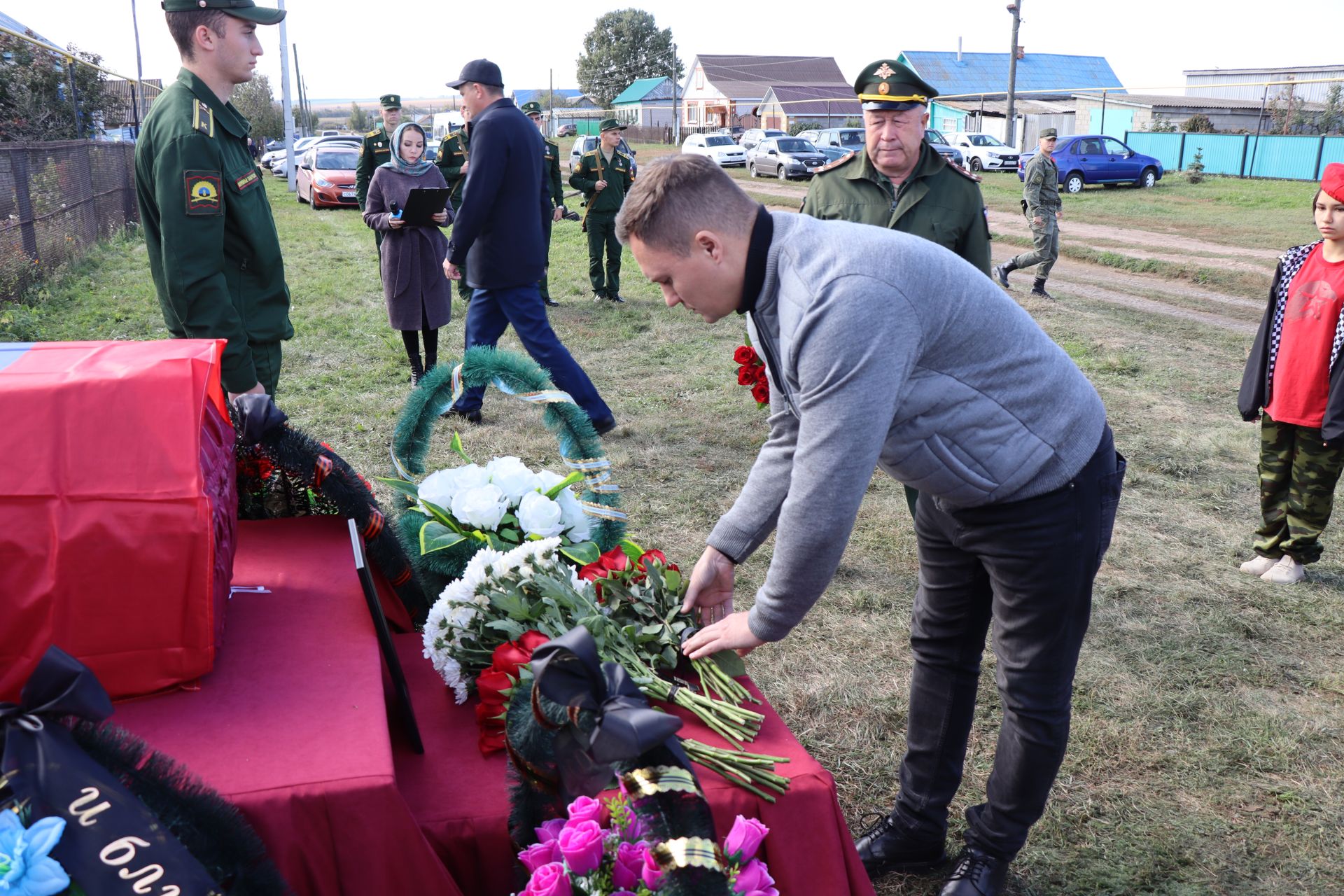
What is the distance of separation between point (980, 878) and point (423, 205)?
539 centimetres

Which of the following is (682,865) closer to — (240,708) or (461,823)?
(461,823)

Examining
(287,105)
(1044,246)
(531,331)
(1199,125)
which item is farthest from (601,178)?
(1199,125)

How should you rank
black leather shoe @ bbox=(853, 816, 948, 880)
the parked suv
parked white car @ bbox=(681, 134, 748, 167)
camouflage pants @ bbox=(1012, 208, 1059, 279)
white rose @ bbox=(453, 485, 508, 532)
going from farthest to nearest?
1. parked white car @ bbox=(681, 134, 748, 167)
2. the parked suv
3. camouflage pants @ bbox=(1012, 208, 1059, 279)
4. black leather shoe @ bbox=(853, 816, 948, 880)
5. white rose @ bbox=(453, 485, 508, 532)

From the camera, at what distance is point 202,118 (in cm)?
294

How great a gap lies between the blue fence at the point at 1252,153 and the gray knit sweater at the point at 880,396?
89.8 feet

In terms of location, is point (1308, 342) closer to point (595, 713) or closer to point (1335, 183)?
point (1335, 183)

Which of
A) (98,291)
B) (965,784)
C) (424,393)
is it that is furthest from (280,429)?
(98,291)

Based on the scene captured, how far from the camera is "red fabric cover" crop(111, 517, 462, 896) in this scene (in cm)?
142

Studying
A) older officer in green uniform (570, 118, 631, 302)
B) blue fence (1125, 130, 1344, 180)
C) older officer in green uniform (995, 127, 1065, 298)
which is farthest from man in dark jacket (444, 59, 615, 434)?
blue fence (1125, 130, 1344, 180)

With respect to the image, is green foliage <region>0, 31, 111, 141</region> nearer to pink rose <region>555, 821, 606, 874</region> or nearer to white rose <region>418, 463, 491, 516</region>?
white rose <region>418, 463, 491, 516</region>

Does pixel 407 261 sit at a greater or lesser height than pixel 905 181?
lesser

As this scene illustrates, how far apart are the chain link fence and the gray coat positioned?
3.10 meters

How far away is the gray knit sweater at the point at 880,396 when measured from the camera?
156 cm

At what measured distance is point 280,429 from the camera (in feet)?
6.77
